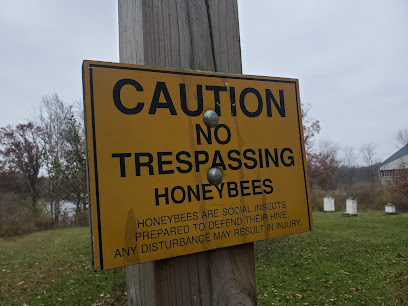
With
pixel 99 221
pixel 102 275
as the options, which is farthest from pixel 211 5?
pixel 102 275

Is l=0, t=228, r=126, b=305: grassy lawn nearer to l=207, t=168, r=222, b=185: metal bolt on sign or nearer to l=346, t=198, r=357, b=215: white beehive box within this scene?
l=207, t=168, r=222, b=185: metal bolt on sign

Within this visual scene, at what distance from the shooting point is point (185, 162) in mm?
870

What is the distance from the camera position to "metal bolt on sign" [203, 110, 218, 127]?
917 millimetres

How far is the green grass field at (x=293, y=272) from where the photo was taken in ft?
17.5

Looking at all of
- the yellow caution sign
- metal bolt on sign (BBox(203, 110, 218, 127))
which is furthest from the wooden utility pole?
metal bolt on sign (BBox(203, 110, 218, 127))

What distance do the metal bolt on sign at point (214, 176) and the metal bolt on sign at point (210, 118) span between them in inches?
5.4

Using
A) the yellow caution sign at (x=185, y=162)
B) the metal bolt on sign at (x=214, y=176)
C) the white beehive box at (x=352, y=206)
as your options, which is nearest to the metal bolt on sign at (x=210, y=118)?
the yellow caution sign at (x=185, y=162)

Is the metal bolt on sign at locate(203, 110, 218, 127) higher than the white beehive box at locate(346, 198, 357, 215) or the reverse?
higher

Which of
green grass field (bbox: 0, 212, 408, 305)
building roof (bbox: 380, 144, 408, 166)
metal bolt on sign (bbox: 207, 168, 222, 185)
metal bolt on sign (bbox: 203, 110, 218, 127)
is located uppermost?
building roof (bbox: 380, 144, 408, 166)

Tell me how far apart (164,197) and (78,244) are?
1067 cm

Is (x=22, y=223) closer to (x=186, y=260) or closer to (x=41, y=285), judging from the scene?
(x=41, y=285)

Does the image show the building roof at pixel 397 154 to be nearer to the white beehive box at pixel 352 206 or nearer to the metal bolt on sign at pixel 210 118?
the white beehive box at pixel 352 206

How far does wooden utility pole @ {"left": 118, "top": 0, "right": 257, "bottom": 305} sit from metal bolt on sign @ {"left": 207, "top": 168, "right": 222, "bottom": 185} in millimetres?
214

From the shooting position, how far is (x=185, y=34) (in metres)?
0.99
